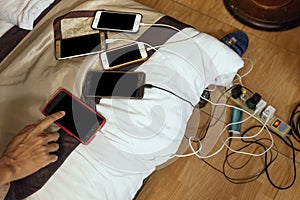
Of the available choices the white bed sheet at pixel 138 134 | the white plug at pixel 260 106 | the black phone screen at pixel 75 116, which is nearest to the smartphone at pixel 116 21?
the white bed sheet at pixel 138 134

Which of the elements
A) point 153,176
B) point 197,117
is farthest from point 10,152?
point 197,117

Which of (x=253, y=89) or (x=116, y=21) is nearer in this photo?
(x=116, y=21)

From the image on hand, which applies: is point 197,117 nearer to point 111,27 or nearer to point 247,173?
point 247,173

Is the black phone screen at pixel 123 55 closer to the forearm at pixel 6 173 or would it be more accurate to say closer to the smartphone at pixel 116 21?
the smartphone at pixel 116 21

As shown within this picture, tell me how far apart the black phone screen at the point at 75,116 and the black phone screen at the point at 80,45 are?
0.12m

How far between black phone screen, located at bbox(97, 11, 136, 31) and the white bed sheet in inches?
4.9

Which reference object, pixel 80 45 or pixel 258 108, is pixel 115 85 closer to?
pixel 80 45

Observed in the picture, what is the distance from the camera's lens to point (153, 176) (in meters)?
1.18

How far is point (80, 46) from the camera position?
903 millimetres

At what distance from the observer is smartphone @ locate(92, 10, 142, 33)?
922 mm

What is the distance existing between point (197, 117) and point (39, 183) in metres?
0.63

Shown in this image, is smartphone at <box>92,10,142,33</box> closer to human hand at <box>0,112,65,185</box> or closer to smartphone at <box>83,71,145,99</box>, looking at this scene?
smartphone at <box>83,71,145,99</box>

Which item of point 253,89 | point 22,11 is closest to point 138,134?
point 22,11

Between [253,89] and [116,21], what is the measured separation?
23.7 inches
